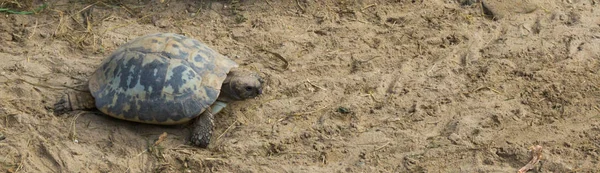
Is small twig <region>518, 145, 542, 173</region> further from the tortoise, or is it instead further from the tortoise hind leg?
the tortoise hind leg

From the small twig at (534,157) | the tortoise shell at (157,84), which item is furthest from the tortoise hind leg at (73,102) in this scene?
the small twig at (534,157)

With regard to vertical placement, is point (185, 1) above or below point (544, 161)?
above

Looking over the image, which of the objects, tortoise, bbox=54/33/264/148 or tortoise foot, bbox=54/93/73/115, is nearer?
tortoise, bbox=54/33/264/148

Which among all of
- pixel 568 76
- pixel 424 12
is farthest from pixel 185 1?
pixel 568 76

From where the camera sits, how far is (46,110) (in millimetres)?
4750

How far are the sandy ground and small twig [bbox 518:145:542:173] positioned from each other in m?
0.04

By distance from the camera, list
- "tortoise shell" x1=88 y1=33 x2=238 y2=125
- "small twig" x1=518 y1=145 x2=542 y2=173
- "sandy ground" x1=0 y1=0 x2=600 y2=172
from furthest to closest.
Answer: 1. "tortoise shell" x1=88 y1=33 x2=238 y2=125
2. "sandy ground" x1=0 y1=0 x2=600 y2=172
3. "small twig" x1=518 y1=145 x2=542 y2=173

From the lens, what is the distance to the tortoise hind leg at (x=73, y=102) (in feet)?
15.6

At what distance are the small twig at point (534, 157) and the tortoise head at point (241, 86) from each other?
191cm

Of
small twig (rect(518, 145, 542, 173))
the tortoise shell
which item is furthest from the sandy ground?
the tortoise shell

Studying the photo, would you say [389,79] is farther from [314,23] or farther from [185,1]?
[185,1]

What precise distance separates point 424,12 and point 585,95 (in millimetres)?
1576

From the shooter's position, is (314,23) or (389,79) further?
(314,23)

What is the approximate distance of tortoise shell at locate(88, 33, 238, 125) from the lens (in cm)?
454
